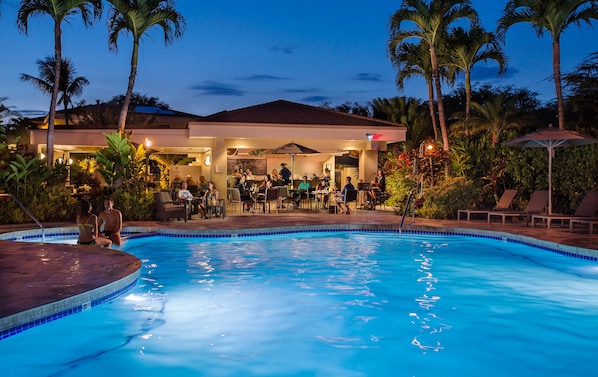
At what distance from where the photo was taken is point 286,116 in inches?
901

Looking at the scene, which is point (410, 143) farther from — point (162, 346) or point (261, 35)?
point (162, 346)

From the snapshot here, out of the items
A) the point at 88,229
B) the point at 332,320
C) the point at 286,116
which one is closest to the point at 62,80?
the point at 286,116

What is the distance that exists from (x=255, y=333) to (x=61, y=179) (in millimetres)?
10796

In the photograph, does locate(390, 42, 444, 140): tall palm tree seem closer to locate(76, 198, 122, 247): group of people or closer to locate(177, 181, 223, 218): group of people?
locate(177, 181, 223, 218): group of people

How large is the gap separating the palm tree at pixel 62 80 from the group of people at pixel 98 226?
92.0 feet

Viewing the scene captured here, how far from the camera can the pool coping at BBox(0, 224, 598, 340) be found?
18.8 feet

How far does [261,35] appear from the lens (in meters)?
39.4

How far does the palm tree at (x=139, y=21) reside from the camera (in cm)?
1794

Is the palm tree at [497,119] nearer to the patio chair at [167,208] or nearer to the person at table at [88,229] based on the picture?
the patio chair at [167,208]

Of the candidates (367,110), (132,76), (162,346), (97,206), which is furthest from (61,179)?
(367,110)

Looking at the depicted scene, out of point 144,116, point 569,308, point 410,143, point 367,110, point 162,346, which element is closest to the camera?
point 162,346

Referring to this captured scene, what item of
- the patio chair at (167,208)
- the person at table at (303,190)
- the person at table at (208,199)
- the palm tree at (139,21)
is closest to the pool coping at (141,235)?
the patio chair at (167,208)

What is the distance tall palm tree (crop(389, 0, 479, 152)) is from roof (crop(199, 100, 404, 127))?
393 centimetres

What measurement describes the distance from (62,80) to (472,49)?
2741 centimetres
